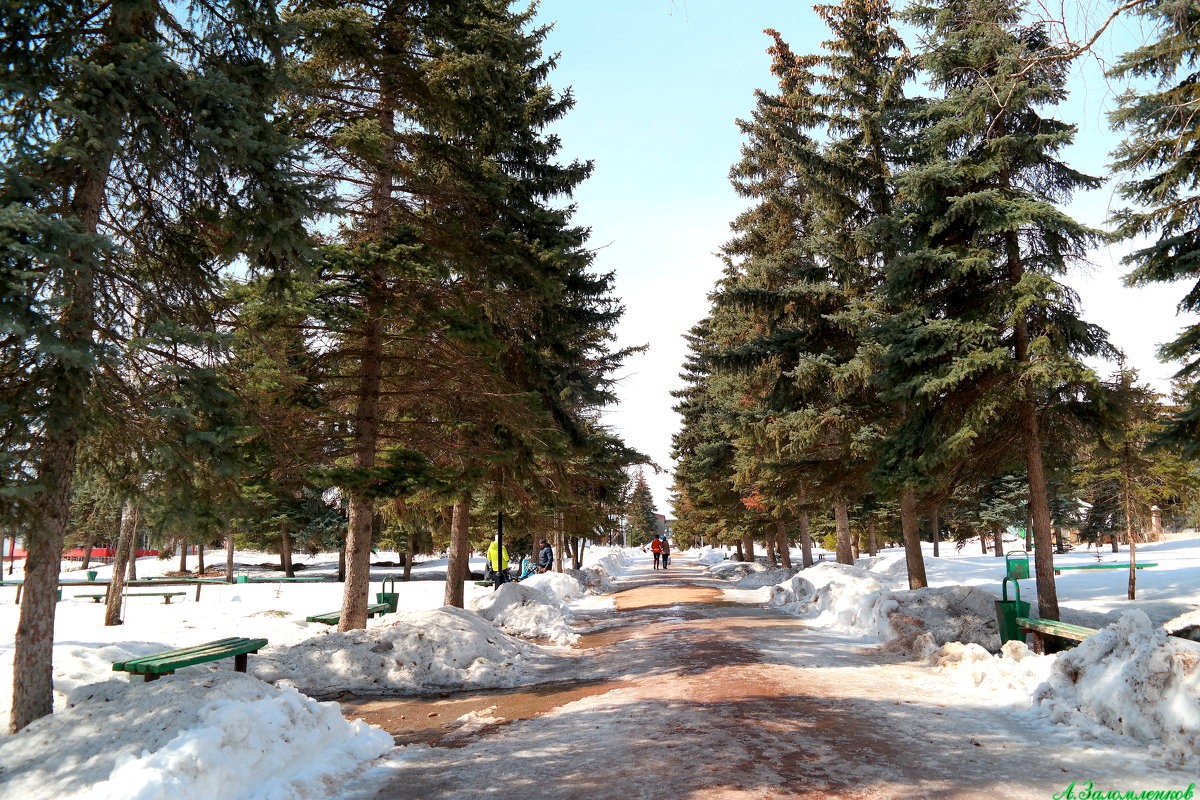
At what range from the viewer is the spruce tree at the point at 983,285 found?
11.2 m

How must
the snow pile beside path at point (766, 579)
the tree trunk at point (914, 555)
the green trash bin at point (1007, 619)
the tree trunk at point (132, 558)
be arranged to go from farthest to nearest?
the snow pile beside path at point (766, 579)
the tree trunk at point (914, 555)
the tree trunk at point (132, 558)
the green trash bin at point (1007, 619)

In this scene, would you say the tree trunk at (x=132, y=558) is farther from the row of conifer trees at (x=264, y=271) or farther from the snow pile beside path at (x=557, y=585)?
the snow pile beside path at (x=557, y=585)

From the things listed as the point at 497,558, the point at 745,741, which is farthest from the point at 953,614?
the point at 497,558

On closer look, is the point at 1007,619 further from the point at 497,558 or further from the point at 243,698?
the point at 497,558

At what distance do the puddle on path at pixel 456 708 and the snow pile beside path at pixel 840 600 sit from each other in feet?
18.8

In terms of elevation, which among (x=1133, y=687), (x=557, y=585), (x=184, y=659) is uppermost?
(x=184, y=659)

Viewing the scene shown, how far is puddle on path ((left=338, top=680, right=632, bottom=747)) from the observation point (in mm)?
7039

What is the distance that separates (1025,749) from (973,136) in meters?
11.1

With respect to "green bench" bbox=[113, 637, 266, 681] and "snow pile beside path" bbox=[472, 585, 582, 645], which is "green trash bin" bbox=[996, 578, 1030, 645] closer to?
"snow pile beside path" bbox=[472, 585, 582, 645]

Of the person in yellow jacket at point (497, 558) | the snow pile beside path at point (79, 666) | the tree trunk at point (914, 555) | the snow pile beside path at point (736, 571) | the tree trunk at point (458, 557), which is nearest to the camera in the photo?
A: the snow pile beside path at point (79, 666)

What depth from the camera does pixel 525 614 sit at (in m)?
14.3

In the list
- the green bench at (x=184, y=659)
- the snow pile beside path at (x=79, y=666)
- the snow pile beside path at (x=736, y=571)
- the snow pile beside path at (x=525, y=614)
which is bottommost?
the snow pile beside path at (x=736, y=571)

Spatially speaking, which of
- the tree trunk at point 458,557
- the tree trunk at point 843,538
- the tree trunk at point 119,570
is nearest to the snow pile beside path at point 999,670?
the tree trunk at point 458,557

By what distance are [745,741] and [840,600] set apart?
30.7 ft
